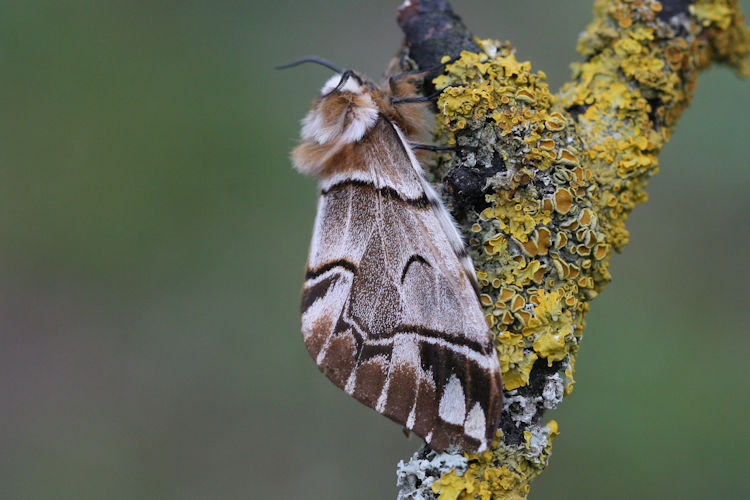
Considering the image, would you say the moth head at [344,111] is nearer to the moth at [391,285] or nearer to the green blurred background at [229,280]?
the moth at [391,285]

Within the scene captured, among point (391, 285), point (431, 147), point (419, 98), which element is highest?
point (419, 98)

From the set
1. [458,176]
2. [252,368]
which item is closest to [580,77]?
[458,176]

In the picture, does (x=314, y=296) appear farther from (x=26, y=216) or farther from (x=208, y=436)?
(x=26, y=216)

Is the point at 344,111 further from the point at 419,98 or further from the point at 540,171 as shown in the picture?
the point at 540,171

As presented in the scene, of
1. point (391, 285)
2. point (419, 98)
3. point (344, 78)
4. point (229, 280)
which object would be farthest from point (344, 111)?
point (229, 280)

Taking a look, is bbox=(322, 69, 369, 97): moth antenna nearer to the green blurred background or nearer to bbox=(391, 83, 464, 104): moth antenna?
bbox=(391, 83, 464, 104): moth antenna
